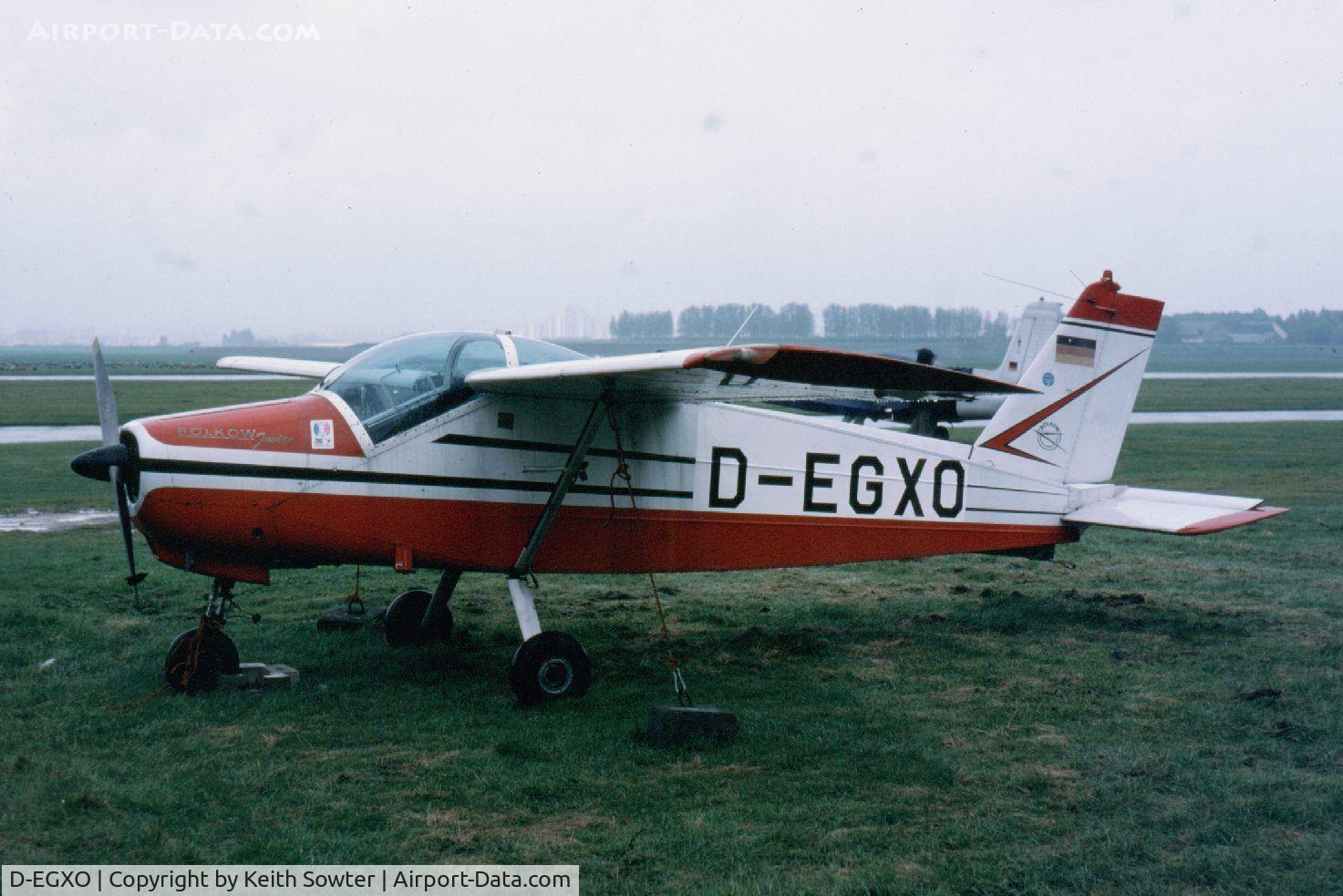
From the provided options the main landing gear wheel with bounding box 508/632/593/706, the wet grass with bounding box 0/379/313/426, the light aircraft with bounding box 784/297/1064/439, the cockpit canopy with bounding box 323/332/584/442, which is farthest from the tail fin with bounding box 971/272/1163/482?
the wet grass with bounding box 0/379/313/426

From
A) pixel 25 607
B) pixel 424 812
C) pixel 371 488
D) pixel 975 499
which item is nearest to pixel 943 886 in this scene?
pixel 424 812

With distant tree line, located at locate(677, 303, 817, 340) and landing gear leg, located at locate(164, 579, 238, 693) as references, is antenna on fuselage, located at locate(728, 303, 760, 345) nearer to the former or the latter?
landing gear leg, located at locate(164, 579, 238, 693)

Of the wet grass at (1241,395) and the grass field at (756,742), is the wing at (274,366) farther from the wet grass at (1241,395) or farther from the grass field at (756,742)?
the wet grass at (1241,395)

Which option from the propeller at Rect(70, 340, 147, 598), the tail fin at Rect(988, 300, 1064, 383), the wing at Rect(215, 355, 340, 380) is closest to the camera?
the propeller at Rect(70, 340, 147, 598)

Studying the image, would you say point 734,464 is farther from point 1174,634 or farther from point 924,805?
point 1174,634

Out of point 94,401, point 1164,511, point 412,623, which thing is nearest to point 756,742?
point 412,623

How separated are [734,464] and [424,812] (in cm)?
384

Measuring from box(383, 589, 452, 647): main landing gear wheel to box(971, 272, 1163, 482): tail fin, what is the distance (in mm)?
5106

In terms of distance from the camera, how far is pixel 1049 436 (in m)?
9.29

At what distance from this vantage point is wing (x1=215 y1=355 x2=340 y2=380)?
380 inches

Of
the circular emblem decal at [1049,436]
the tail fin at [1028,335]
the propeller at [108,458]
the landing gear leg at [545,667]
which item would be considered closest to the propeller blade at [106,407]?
the propeller at [108,458]

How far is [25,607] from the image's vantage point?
28.6 ft

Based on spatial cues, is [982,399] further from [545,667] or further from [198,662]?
[198,662]

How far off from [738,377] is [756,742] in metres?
2.22
